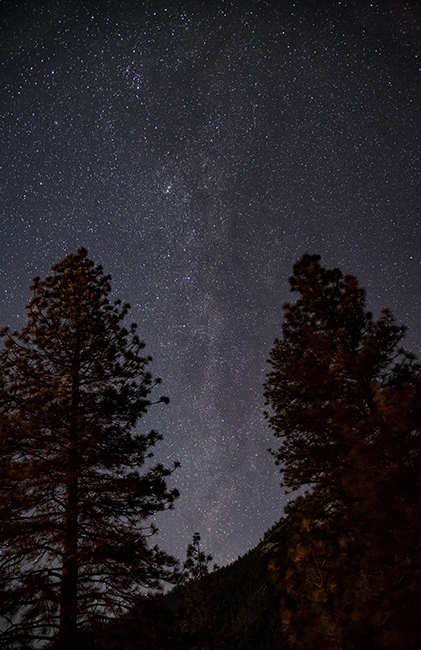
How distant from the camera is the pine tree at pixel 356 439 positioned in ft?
27.6

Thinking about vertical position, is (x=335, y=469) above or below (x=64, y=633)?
above

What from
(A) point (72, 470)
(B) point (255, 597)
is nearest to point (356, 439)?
(A) point (72, 470)

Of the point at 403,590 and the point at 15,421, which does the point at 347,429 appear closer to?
the point at 403,590

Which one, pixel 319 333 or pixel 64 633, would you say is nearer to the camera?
pixel 64 633

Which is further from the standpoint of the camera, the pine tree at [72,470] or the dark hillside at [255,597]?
the dark hillside at [255,597]

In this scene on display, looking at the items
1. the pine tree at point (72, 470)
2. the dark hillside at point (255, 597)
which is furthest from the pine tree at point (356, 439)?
the dark hillside at point (255, 597)

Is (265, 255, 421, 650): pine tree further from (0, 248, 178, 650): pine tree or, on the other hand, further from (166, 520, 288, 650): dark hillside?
(166, 520, 288, 650): dark hillside

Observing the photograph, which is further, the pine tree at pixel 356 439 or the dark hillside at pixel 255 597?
the dark hillside at pixel 255 597

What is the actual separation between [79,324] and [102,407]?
238cm

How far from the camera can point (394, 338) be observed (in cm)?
1222

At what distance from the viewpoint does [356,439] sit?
955cm

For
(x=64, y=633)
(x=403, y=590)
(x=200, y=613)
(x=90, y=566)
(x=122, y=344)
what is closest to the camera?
(x=64, y=633)

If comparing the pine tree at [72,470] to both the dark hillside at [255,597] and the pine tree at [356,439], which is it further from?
the dark hillside at [255,597]

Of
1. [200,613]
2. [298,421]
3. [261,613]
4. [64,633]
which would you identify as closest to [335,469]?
[298,421]
